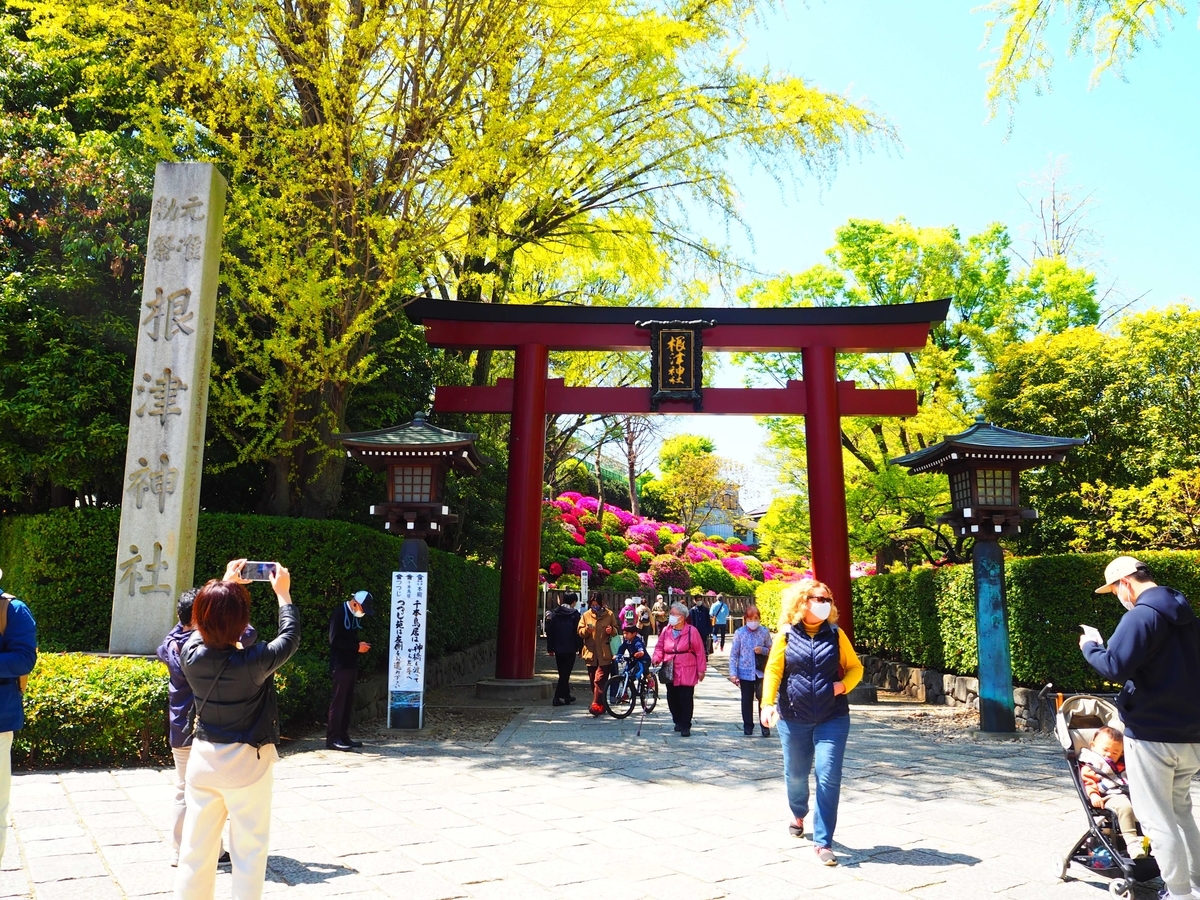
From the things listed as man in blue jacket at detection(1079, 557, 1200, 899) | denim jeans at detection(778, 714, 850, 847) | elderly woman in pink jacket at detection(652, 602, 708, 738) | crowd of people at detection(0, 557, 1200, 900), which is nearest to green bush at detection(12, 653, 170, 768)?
crowd of people at detection(0, 557, 1200, 900)

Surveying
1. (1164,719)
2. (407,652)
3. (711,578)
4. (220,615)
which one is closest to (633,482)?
(711,578)

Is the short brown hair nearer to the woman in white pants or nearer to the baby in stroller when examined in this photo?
the woman in white pants

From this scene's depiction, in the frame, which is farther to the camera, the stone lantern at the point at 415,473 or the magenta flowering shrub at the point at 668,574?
the magenta flowering shrub at the point at 668,574

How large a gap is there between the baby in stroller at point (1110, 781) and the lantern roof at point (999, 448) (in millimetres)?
6267

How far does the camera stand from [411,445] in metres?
10.5

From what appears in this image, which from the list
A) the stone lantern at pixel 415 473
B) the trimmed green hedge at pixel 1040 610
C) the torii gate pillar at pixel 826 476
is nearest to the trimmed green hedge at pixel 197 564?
the stone lantern at pixel 415 473

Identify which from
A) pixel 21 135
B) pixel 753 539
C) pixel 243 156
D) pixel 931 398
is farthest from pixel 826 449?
pixel 753 539

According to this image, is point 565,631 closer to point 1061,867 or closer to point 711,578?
point 1061,867

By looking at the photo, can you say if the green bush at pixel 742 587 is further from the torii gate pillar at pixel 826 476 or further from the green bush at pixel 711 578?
the torii gate pillar at pixel 826 476

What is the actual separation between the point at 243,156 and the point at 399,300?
2768 mm

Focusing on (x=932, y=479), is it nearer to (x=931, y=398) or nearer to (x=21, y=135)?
(x=931, y=398)

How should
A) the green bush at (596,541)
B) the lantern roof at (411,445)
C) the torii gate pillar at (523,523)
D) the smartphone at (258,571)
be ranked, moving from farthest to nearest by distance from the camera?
the green bush at (596,541) < the torii gate pillar at (523,523) < the lantern roof at (411,445) < the smartphone at (258,571)

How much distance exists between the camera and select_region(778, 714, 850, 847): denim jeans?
464cm

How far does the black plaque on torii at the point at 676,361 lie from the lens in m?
13.4
